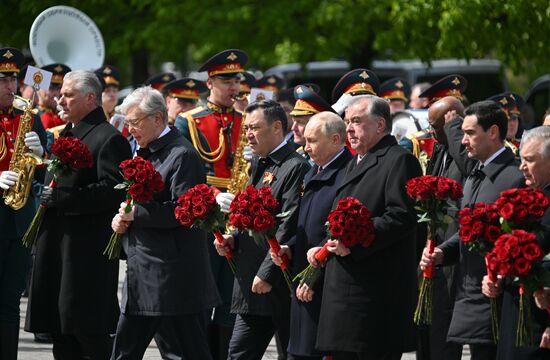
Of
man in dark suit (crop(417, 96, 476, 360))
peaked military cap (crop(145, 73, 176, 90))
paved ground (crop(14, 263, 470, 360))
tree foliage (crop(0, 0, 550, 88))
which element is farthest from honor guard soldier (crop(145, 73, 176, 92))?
man in dark suit (crop(417, 96, 476, 360))

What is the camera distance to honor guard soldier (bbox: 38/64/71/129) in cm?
1332

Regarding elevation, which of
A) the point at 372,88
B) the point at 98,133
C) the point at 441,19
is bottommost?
the point at 98,133

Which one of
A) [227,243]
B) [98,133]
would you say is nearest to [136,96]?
[98,133]

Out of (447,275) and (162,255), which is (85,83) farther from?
(447,275)

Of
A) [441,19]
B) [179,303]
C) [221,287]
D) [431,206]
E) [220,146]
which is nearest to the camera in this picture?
[431,206]

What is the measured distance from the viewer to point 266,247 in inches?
321

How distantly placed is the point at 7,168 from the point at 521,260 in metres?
4.83

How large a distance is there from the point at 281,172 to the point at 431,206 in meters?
1.40

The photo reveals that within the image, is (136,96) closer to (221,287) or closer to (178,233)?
(178,233)

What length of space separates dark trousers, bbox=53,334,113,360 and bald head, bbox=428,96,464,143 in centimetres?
275

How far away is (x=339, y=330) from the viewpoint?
7199 mm

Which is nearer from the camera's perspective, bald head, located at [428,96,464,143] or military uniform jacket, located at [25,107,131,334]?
military uniform jacket, located at [25,107,131,334]

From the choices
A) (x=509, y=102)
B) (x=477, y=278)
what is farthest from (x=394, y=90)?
(x=477, y=278)

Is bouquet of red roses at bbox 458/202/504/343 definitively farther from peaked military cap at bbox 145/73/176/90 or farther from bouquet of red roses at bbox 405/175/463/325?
peaked military cap at bbox 145/73/176/90
